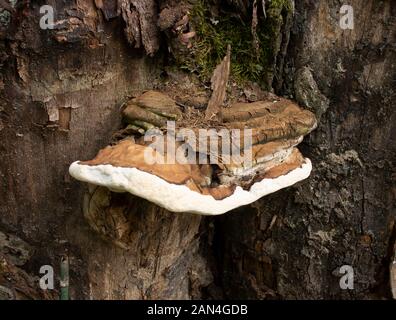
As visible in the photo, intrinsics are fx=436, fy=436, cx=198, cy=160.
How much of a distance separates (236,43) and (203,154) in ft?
2.73

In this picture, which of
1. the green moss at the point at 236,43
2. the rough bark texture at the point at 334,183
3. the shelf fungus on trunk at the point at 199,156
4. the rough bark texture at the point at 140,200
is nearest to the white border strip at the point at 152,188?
the shelf fungus on trunk at the point at 199,156

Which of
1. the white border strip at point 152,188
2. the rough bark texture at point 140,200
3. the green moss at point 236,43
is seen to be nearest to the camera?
the white border strip at point 152,188

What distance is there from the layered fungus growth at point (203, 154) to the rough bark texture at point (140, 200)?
260 millimetres

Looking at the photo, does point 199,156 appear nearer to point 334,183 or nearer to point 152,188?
point 152,188

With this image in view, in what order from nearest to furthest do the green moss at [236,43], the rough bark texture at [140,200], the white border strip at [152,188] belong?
the white border strip at [152,188] → the rough bark texture at [140,200] → the green moss at [236,43]

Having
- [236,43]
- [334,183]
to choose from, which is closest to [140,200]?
[236,43]

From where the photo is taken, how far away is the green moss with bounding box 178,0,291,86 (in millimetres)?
2299

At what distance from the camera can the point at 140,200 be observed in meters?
2.22

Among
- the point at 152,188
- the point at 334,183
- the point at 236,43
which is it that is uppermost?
the point at 236,43

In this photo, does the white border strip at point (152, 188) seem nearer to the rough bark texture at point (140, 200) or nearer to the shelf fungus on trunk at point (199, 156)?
the shelf fungus on trunk at point (199, 156)

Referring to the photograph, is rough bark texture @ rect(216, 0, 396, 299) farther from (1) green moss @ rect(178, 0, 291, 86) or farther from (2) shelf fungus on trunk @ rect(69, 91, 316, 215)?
(2) shelf fungus on trunk @ rect(69, 91, 316, 215)

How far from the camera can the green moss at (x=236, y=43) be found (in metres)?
2.30

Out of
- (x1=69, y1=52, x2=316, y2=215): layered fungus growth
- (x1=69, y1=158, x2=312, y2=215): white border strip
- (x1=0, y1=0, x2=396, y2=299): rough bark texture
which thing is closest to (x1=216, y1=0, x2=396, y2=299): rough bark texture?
(x1=0, y1=0, x2=396, y2=299): rough bark texture
